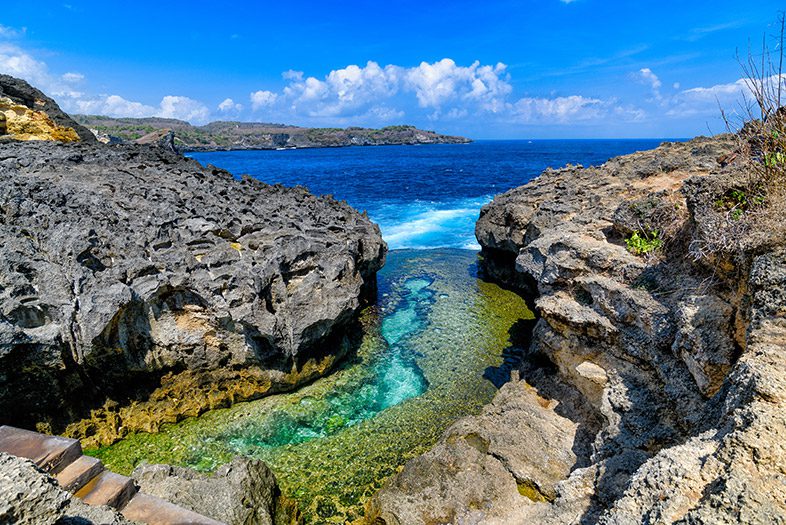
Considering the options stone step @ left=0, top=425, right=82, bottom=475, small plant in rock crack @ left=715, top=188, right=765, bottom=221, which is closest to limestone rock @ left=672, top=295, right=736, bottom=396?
small plant in rock crack @ left=715, top=188, right=765, bottom=221

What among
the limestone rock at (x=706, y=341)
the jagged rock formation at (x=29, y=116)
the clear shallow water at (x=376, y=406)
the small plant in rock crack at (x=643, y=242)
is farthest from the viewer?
the jagged rock formation at (x=29, y=116)

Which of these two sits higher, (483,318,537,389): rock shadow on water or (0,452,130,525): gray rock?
(0,452,130,525): gray rock

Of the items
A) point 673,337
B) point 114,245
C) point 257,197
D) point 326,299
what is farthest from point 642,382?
point 257,197

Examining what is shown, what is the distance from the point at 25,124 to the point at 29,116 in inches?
25.6

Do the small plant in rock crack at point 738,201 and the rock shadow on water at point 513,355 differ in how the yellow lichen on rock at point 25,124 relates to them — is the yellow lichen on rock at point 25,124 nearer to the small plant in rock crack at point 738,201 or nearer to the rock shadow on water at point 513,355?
the rock shadow on water at point 513,355

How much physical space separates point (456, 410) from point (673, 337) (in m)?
6.46

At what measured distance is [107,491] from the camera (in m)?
5.87

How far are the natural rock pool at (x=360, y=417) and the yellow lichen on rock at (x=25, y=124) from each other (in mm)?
19998

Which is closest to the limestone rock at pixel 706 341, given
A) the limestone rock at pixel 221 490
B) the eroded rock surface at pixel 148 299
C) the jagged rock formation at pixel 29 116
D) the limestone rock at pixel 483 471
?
the limestone rock at pixel 483 471

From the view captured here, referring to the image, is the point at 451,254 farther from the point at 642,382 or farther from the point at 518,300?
the point at 642,382

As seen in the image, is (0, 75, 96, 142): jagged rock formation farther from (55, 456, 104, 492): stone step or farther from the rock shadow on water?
the rock shadow on water

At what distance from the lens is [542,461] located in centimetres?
887

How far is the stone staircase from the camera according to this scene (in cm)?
573

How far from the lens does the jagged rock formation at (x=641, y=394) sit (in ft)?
13.8
